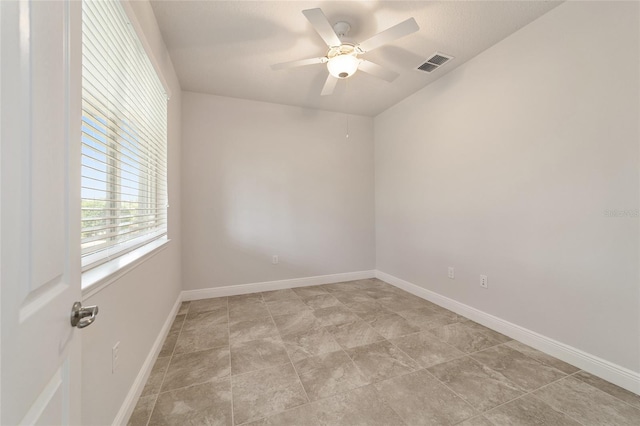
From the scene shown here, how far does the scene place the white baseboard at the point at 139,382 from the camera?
123cm

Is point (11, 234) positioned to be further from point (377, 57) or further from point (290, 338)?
point (377, 57)

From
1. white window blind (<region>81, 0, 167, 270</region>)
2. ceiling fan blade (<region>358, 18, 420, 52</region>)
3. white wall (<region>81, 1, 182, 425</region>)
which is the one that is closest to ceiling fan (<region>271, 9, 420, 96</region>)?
ceiling fan blade (<region>358, 18, 420, 52</region>)

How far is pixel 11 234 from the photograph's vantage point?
0.41 meters

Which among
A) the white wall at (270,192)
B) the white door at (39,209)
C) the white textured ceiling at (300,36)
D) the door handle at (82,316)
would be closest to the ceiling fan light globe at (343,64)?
the white textured ceiling at (300,36)

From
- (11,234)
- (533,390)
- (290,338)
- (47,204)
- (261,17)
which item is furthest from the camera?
(290,338)

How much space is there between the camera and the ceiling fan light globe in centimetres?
195

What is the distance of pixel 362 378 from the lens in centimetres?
161

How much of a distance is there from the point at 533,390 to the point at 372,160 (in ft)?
10.3

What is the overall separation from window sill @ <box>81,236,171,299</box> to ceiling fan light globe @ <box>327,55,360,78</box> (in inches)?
77.1

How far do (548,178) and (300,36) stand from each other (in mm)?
2292

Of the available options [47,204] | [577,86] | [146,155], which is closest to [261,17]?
[146,155]

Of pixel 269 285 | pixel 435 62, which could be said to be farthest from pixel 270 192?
pixel 435 62

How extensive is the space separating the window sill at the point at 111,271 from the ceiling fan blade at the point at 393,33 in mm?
2081

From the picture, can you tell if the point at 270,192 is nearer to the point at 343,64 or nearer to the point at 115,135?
the point at 343,64
